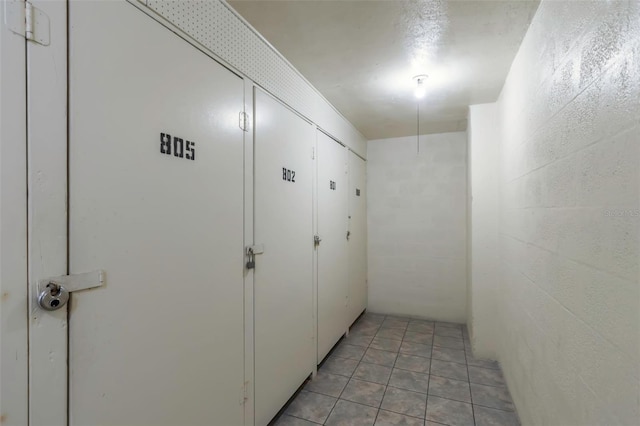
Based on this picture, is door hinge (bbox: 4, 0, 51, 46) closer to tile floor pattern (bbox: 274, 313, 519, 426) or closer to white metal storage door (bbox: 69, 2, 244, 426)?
white metal storage door (bbox: 69, 2, 244, 426)

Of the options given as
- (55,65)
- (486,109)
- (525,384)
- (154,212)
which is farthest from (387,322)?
(55,65)

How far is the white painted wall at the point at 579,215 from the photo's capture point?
0.83 m

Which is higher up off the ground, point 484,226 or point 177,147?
point 177,147

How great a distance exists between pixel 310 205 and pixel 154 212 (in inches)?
57.8

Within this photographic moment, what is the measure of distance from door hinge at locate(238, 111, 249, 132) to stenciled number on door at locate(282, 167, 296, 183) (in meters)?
0.46

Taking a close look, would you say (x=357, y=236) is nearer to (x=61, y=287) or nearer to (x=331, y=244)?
(x=331, y=244)

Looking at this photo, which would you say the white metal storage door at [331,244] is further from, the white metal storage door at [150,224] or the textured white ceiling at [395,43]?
the white metal storage door at [150,224]

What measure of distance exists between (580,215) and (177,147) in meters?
1.61

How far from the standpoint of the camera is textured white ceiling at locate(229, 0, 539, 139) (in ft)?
5.31

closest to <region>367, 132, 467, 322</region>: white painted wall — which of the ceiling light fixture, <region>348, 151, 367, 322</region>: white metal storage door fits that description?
<region>348, 151, 367, 322</region>: white metal storage door

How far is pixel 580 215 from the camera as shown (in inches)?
44.5

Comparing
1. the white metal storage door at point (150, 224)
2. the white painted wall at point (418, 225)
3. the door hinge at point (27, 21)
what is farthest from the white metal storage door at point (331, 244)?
the door hinge at point (27, 21)

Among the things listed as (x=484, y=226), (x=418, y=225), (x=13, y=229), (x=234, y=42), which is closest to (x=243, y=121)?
(x=234, y=42)

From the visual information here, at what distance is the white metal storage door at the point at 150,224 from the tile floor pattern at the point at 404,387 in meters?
0.90
